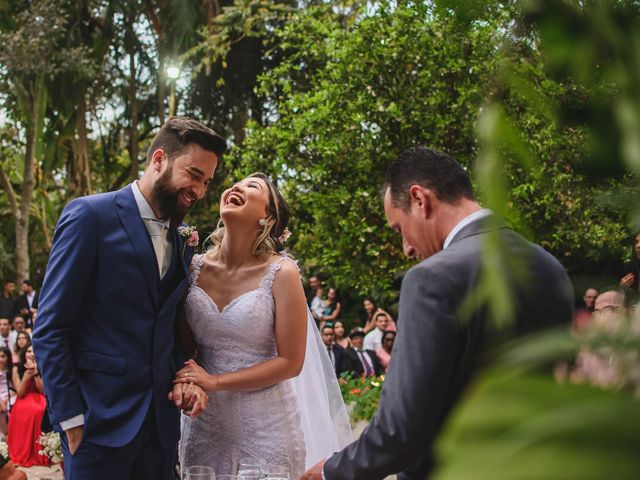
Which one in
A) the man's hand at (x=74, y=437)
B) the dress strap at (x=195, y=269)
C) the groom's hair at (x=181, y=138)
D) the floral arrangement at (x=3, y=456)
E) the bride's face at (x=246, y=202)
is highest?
the groom's hair at (x=181, y=138)

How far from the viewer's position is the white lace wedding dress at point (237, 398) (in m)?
3.53

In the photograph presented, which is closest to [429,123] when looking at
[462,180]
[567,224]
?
[567,224]

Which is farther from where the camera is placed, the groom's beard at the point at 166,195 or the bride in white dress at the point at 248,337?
the bride in white dress at the point at 248,337

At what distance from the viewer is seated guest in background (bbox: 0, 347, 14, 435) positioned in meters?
11.2

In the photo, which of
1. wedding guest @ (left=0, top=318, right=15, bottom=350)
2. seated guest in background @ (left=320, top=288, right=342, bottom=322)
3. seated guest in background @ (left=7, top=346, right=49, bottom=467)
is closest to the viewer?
seated guest in background @ (left=7, top=346, right=49, bottom=467)

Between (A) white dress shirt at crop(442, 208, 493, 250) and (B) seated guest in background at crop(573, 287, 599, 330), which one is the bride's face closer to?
(B) seated guest in background at crop(573, 287, 599, 330)

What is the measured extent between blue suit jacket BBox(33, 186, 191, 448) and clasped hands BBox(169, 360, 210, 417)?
0.05 metres

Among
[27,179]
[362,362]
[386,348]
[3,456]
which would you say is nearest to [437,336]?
[3,456]

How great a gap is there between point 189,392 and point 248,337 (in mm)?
428

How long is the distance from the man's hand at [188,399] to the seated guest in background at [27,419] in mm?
7594

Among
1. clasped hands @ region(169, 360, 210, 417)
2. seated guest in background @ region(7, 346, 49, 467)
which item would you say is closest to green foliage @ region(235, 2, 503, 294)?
seated guest in background @ region(7, 346, 49, 467)

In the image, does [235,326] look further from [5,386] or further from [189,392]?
[5,386]

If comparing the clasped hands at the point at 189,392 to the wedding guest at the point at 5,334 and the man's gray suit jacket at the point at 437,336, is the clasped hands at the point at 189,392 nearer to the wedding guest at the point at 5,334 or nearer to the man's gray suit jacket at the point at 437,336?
the man's gray suit jacket at the point at 437,336

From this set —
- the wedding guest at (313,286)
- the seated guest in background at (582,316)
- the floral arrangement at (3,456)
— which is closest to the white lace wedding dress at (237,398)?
the seated guest in background at (582,316)
